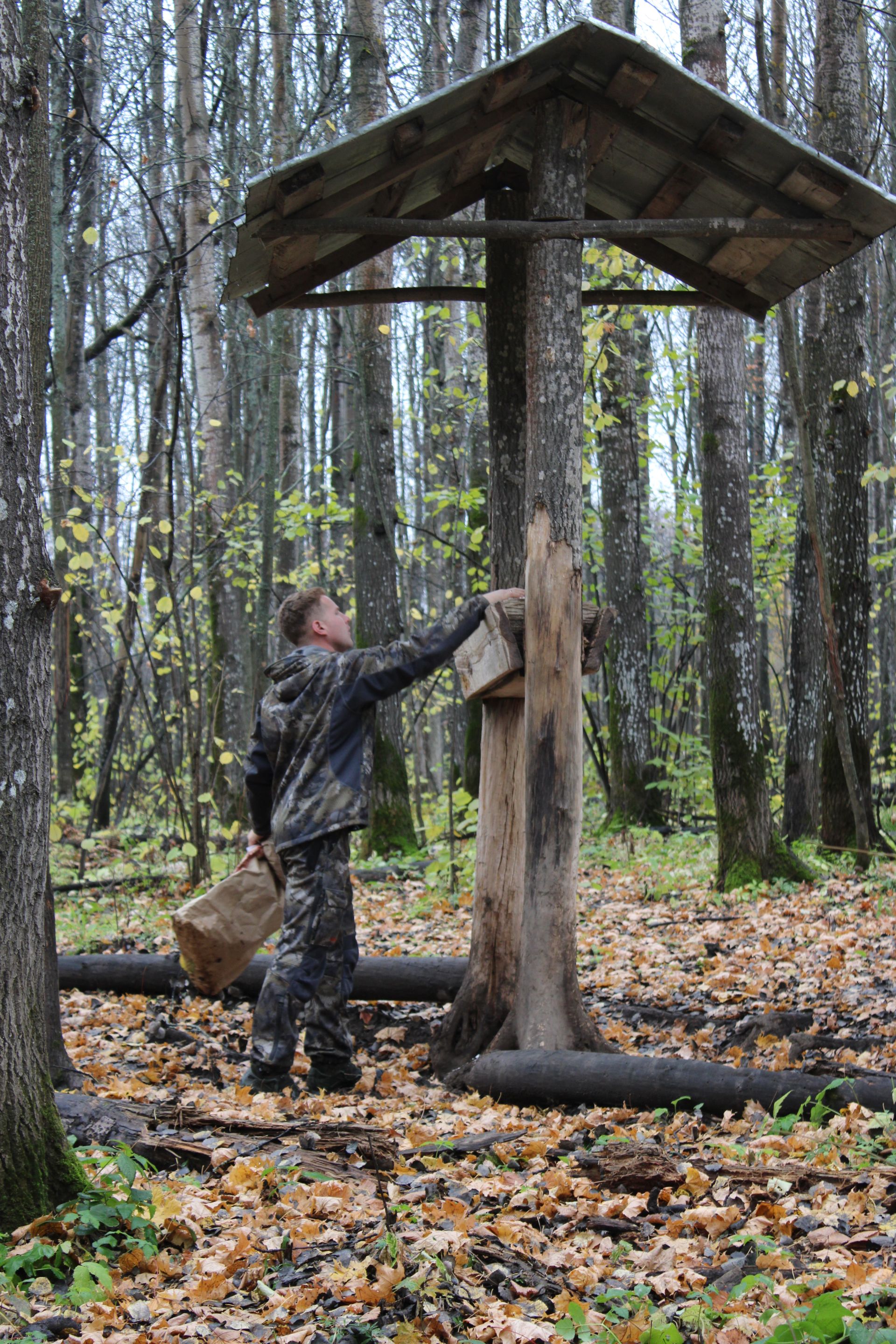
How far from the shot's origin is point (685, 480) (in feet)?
47.3

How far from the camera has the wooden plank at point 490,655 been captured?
4.88m

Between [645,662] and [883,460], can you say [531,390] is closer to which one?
[645,662]

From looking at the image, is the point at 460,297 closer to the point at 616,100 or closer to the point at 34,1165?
the point at 616,100

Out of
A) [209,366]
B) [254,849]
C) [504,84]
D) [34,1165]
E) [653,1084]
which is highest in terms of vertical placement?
[209,366]

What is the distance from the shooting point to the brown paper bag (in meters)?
5.12

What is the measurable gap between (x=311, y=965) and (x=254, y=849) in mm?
683

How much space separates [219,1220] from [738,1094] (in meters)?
2.09

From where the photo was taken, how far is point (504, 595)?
495 cm

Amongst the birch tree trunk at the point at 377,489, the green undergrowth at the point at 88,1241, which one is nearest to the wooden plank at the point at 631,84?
the green undergrowth at the point at 88,1241

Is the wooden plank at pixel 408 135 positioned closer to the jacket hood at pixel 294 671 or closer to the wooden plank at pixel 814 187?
the wooden plank at pixel 814 187

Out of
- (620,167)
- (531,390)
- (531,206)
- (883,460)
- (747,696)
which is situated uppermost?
(883,460)

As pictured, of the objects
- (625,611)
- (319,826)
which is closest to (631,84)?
(319,826)

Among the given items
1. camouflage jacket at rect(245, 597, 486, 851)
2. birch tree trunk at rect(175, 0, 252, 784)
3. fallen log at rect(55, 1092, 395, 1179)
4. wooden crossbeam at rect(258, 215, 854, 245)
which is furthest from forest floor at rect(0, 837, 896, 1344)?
birch tree trunk at rect(175, 0, 252, 784)

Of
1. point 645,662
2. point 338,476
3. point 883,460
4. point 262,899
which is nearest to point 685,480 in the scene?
point 645,662
